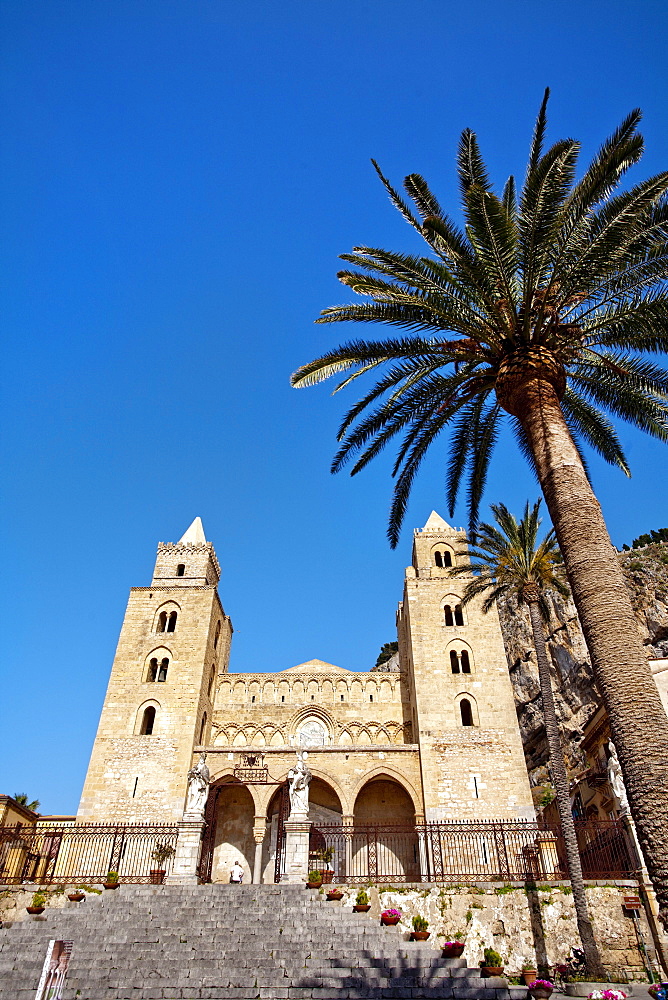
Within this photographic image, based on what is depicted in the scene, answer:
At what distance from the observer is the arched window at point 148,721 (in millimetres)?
28150

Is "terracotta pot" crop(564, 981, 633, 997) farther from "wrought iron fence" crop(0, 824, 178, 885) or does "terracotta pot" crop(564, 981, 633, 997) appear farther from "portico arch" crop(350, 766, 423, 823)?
"portico arch" crop(350, 766, 423, 823)

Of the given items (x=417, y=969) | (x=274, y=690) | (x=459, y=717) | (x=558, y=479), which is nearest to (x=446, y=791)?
(x=459, y=717)

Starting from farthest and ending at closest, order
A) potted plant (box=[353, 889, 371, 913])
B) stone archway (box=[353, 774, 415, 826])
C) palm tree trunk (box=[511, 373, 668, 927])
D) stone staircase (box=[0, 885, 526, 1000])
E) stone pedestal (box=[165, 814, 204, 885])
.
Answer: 1. stone archway (box=[353, 774, 415, 826])
2. stone pedestal (box=[165, 814, 204, 885])
3. potted plant (box=[353, 889, 371, 913])
4. stone staircase (box=[0, 885, 526, 1000])
5. palm tree trunk (box=[511, 373, 668, 927])

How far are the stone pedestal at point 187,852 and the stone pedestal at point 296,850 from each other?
2.34 m

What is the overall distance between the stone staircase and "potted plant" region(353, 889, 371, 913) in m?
0.14

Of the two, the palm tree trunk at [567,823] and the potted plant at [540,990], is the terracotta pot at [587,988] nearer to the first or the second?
the palm tree trunk at [567,823]

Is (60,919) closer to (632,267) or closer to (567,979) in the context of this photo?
(567,979)

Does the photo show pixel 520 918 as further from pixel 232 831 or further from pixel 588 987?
pixel 232 831

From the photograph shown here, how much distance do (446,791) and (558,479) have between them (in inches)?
794

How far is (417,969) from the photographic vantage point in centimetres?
1130

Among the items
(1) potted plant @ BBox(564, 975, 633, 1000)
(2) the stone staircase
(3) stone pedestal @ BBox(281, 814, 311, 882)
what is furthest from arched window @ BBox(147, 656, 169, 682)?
(1) potted plant @ BBox(564, 975, 633, 1000)

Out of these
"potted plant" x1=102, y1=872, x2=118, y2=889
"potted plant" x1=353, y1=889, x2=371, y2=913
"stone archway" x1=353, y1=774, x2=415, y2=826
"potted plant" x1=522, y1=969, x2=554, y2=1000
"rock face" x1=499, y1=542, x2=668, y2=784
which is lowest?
"potted plant" x1=522, y1=969, x2=554, y2=1000

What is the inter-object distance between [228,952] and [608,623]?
31.0ft

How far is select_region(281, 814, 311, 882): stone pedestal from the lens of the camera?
16281 millimetres
